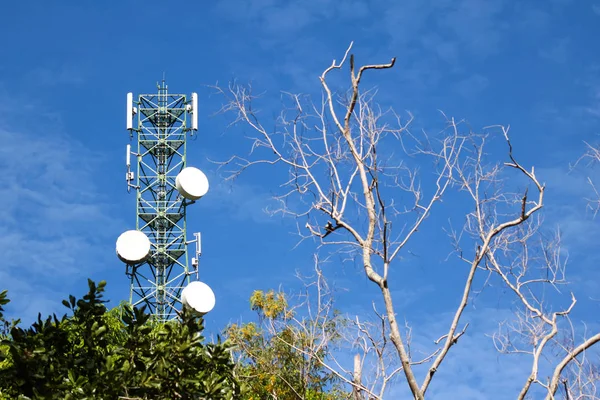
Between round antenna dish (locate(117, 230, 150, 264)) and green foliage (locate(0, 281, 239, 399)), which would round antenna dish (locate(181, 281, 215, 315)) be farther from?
green foliage (locate(0, 281, 239, 399))

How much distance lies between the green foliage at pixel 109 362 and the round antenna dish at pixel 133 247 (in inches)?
415

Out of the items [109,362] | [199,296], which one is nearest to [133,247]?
[199,296]

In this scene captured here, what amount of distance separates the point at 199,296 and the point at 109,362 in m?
10.7

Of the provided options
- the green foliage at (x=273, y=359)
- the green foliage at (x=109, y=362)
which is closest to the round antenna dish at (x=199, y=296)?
the green foliage at (x=273, y=359)

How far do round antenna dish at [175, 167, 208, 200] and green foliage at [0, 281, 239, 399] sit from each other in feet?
36.8

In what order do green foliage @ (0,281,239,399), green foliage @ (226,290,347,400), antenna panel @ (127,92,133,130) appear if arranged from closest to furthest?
1. green foliage @ (0,281,239,399)
2. green foliage @ (226,290,347,400)
3. antenna panel @ (127,92,133,130)

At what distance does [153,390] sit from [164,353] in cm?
30

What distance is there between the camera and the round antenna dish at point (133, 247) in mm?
18062

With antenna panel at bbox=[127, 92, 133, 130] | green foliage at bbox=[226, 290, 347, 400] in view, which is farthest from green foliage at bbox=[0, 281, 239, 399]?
antenna panel at bbox=[127, 92, 133, 130]

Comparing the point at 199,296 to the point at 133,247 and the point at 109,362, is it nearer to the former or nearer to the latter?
the point at 133,247

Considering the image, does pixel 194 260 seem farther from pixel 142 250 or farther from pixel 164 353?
pixel 164 353

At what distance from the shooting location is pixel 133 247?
18.1 m

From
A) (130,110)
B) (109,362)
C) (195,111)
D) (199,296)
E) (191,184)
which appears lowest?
(109,362)

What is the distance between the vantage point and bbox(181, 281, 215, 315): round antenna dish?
57.3 feet
